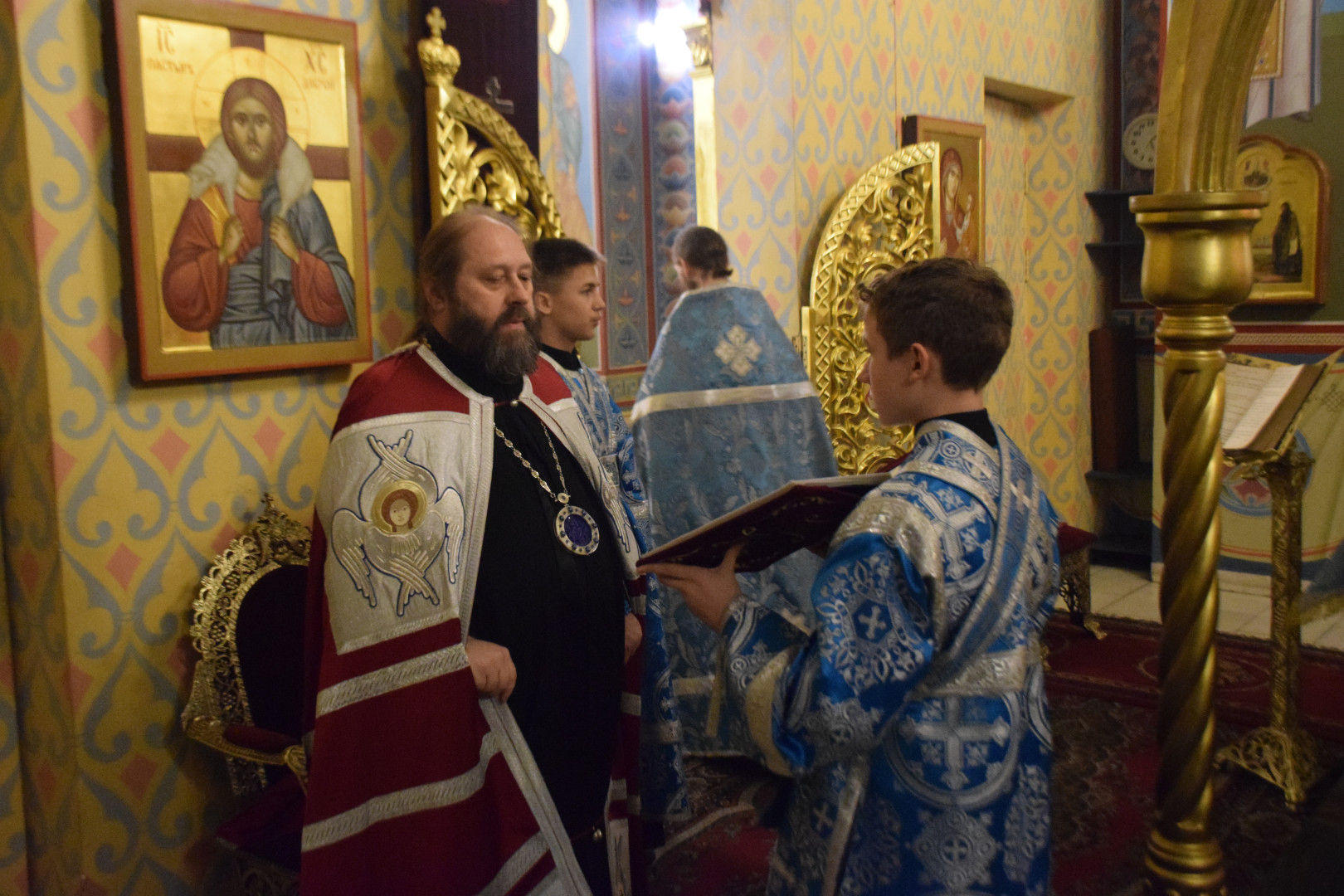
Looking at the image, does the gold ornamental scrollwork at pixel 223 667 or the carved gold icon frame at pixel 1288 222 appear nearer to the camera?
the gold ornamental scrollwork at pixel 223 667

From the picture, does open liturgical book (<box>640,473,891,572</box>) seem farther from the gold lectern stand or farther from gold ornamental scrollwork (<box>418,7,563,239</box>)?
the gold lectern stand

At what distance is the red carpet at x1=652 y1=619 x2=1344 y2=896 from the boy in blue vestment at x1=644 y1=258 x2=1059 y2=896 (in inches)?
62.7

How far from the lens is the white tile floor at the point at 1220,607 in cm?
565

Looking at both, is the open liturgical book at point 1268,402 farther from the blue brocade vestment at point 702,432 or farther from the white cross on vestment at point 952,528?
the white cross on vestment at point 952,528

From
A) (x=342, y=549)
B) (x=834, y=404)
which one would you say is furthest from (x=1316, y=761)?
(x=342, y=549)

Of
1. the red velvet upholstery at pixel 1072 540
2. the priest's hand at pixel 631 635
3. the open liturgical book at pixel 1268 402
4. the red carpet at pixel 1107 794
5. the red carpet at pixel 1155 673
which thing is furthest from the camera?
the red velvet upholstery at pixel 1072 540

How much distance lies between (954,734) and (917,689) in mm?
80

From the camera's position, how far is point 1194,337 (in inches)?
76.0

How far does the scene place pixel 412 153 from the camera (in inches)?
119

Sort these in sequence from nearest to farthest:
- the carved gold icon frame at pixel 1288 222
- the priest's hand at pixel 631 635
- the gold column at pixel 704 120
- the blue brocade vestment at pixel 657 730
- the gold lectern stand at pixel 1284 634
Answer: the priest's hand at pixel 631 635, the blue brocade vestment at pixel 657 730, the gold lectern stand at pixel 1284 634, the gold column at pixel 704 120, the carved gold icon frame at pixel 1288 222

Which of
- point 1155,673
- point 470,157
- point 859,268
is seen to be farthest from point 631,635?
point 1155,673

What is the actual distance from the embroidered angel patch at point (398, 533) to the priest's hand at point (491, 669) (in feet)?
0.43

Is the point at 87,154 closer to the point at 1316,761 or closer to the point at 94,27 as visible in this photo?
the point at 94,27

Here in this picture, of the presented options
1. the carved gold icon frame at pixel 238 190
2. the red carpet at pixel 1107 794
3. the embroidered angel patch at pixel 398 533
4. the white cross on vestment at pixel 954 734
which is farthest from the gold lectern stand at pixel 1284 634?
the carved gold icon frame at pixel 238 190
